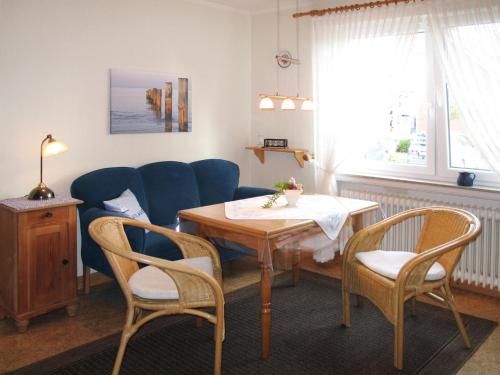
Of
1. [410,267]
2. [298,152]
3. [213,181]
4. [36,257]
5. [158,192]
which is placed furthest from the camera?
[298,152]

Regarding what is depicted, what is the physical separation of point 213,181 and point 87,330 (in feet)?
6.02

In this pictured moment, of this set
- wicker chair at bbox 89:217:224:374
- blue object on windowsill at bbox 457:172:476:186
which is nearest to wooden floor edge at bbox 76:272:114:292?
wicker chair at bbox 89:217:224:374

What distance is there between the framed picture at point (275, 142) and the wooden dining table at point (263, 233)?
1.89m

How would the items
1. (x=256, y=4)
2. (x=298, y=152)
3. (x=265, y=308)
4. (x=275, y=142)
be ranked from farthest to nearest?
(x=275, y=142) → (x=256, y=4) → (x=298, y=152) → (x=265, y=308)

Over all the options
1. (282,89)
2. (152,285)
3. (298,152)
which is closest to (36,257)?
(152,285)

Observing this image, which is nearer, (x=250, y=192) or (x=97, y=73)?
(x=97, y=73)

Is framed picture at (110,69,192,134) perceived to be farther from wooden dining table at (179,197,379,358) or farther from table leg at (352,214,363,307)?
table leg at (352,214,363,307)

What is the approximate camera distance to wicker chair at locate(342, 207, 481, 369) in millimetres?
2672

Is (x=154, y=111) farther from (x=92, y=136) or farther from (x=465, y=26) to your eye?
(x=465, y=26)

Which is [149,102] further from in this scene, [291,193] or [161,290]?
[161,290]

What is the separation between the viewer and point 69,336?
308 cm

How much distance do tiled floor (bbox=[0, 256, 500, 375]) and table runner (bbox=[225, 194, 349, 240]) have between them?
2.87ft

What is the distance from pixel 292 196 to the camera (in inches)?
131

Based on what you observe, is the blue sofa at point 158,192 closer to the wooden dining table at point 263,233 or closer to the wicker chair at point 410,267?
the wooden dining table at point 263,233
